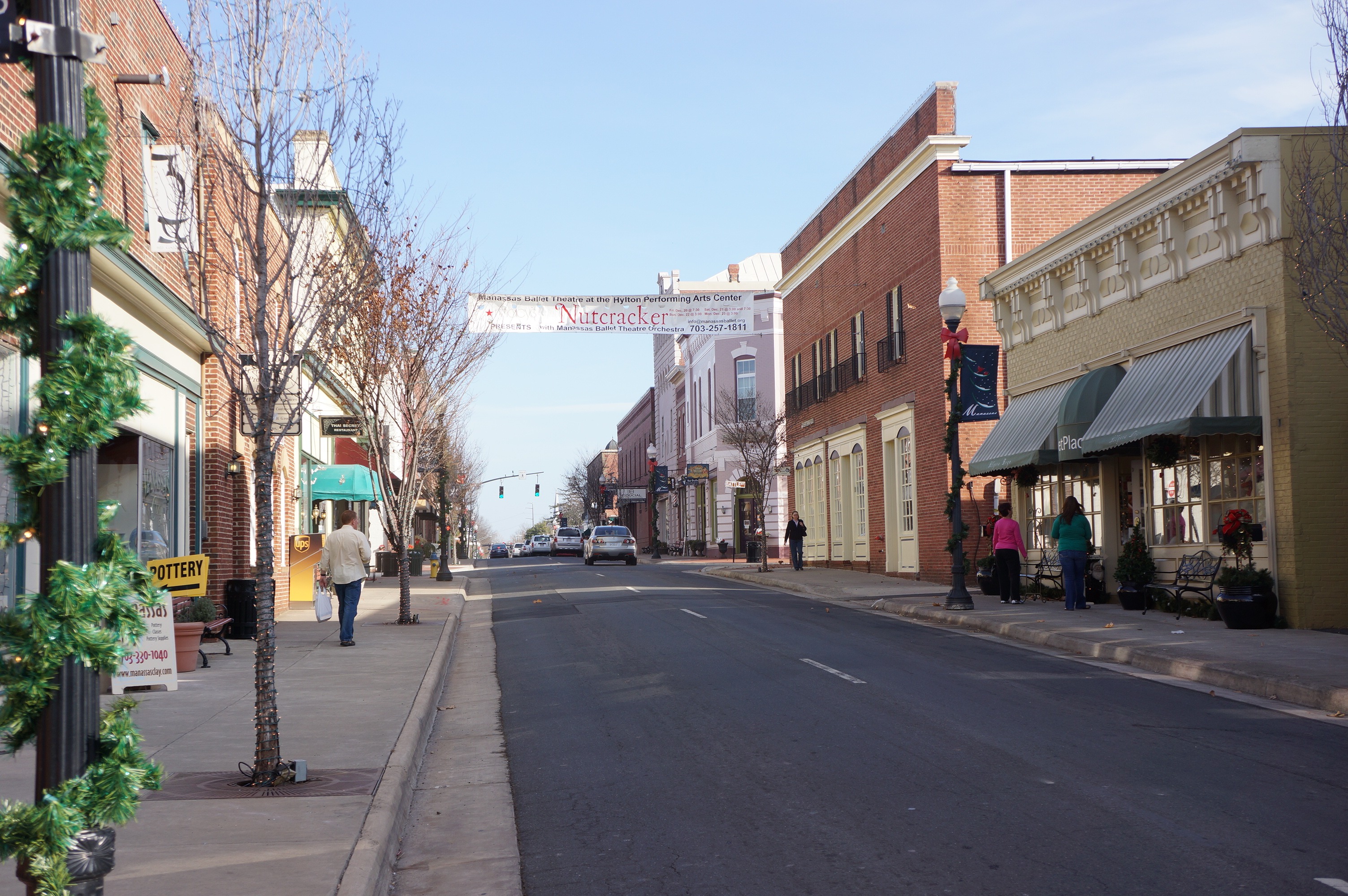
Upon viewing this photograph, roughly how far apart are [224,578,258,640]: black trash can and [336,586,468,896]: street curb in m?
5.86

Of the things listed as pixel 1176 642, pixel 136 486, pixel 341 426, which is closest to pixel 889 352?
pixel 341 426

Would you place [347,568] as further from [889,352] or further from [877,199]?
[877,199]

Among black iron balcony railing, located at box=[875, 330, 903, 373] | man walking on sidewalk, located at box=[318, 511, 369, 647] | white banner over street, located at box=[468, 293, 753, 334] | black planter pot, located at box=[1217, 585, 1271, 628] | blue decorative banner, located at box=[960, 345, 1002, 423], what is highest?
white banner over street, located at box=[468, 293, 753, 334]

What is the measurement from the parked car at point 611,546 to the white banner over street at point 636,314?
1897 cm

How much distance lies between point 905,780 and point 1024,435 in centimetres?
1558

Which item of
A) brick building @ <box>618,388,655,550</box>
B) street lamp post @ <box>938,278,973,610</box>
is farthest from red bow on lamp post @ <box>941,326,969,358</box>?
brick building @ <box>618,388,655,550</box>

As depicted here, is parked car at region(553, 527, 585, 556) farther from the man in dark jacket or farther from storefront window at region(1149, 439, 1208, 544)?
storefront window at region(1149, 439, 1208, 544)

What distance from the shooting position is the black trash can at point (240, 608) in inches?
645

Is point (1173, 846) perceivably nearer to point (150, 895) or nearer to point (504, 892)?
point (504, 892)

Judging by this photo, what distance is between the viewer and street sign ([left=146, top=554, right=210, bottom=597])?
1220 cm

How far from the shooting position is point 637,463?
87125 mm

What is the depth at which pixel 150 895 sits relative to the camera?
5047 millimetres

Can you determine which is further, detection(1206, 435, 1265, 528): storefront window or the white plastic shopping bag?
the white plastic shopping bag

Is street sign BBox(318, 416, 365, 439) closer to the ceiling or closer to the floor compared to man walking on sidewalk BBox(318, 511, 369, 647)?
closer to the ceiling
